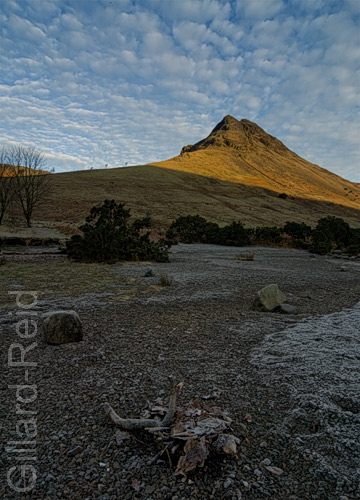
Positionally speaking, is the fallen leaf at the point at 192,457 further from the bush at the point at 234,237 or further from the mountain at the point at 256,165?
the mountain at the point at 256,165

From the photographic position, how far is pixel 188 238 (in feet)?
71.1

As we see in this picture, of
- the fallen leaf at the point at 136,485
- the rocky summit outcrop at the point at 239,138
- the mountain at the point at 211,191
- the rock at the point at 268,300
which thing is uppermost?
the rocky summit outcrop at the point at 239,138

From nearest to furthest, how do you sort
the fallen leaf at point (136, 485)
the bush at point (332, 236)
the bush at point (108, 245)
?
1. the fallen leaf at point (136, 485)
2. the bush at point (108, 245)
3. the bush at point (332, 236)

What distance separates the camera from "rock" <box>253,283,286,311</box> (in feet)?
17.8

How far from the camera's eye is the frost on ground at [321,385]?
206 cm

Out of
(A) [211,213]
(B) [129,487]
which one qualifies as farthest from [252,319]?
(A) [211,213]

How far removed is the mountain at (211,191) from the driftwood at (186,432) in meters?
24.9

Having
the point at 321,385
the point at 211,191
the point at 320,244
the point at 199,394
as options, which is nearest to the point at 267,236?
the point at 320,244

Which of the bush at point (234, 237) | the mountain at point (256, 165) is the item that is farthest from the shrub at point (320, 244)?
the mountain at point (256, 165)

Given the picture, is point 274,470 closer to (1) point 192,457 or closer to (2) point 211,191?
(1) point 192,457

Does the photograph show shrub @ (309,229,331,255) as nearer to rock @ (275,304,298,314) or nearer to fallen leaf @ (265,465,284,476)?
rock @ (275,304,298,314)

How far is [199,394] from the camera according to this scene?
8.84ft

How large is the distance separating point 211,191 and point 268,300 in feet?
156

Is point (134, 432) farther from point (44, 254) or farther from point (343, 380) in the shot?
point (44, 254)
